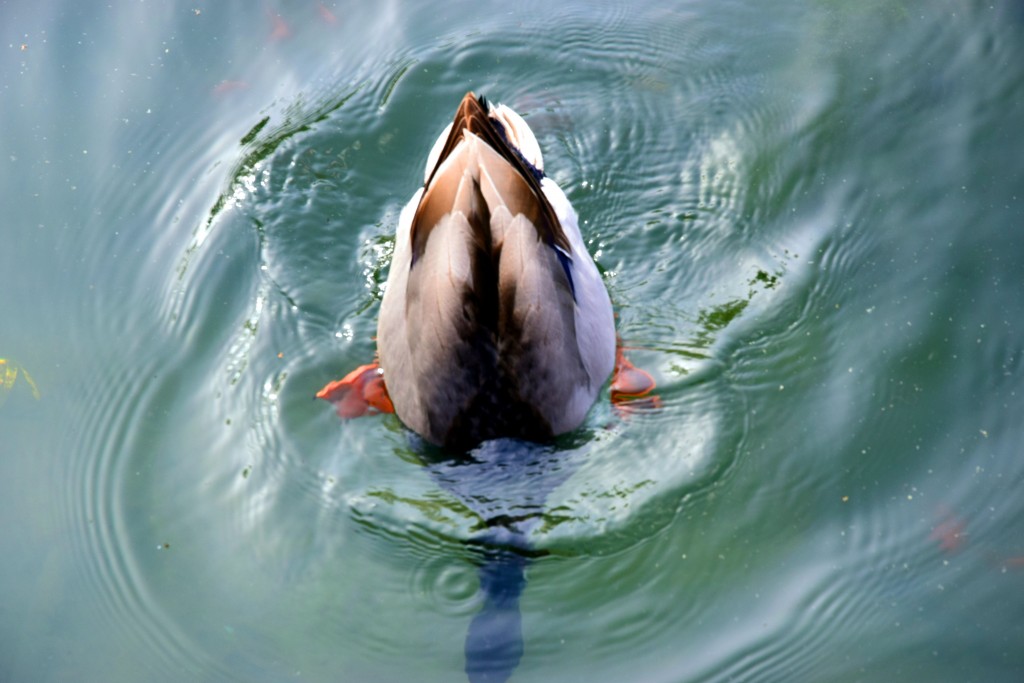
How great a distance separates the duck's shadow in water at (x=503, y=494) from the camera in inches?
152

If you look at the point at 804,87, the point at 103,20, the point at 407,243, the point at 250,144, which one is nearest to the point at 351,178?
the point at 250,144

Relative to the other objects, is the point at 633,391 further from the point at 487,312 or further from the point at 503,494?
the point at 487,312

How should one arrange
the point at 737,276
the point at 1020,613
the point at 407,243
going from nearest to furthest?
the point at 1020,613, the point at 407,243, the point at 737,276

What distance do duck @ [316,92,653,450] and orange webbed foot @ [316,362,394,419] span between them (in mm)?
150

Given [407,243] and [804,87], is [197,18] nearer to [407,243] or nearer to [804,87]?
[407,243]

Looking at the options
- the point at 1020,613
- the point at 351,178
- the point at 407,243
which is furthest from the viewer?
the point at 351,178

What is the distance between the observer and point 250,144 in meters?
5.37

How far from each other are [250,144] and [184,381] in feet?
4.94

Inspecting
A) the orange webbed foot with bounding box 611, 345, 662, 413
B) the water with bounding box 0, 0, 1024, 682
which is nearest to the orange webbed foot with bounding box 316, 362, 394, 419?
the water with bounding box 0, 0, 1024, 682

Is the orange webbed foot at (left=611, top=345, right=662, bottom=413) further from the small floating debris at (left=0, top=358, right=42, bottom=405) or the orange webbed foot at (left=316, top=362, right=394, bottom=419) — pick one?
the small floating debris at (left=0, top=358, right=42, bottom=405)

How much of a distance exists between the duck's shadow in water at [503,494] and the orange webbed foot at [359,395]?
1.13 feet

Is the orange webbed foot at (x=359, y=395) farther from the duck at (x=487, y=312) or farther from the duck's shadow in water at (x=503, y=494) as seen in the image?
the duck's shadow in water at (x=503, y=494)

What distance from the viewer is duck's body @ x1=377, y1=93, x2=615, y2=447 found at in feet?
12.6

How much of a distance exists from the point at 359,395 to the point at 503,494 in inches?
33.6
